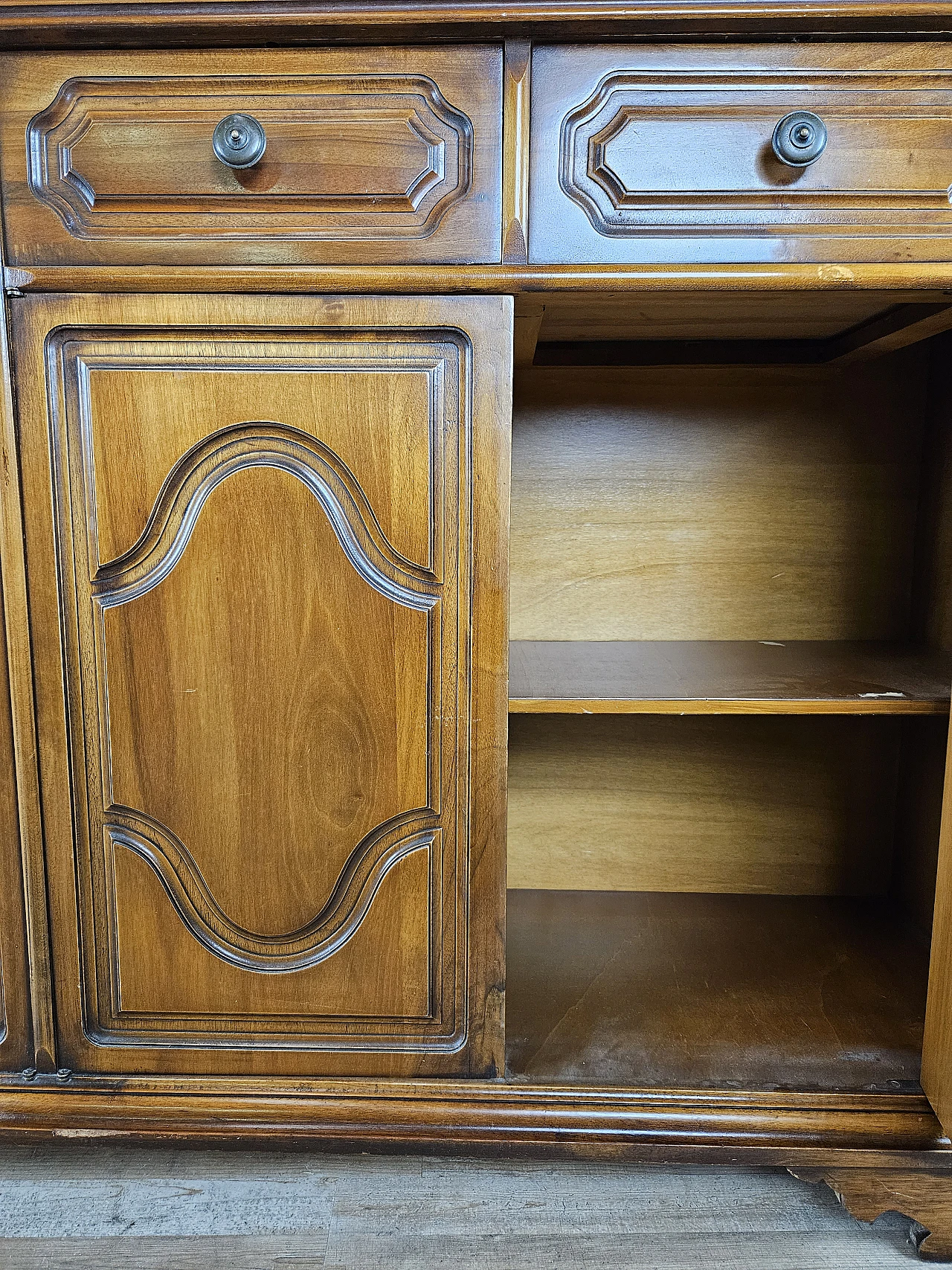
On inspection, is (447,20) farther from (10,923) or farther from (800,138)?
(10,923)

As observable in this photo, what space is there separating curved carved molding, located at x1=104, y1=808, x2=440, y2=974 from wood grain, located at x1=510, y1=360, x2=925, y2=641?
463 mm

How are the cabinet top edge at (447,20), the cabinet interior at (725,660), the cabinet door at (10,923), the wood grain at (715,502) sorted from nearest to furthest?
1. the cabinet top edge at (447,20)
2. the cabinet door at (10,923)
3. the cabinet interior at (725,660)
4. the wood grain at (715,502)

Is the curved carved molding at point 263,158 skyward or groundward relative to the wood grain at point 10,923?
skyward

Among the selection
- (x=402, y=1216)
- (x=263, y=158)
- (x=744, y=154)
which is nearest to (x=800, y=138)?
(x=744, y=154)

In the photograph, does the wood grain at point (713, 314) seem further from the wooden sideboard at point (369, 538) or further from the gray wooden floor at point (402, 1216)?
the gray wooden floor at point (402, 1216)

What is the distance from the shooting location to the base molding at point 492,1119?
80 centimetres

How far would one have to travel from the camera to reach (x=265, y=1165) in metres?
0.95

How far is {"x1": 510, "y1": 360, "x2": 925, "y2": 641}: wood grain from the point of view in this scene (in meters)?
1.15

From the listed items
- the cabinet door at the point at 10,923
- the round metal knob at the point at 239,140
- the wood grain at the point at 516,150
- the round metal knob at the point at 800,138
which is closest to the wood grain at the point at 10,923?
the cabinet door at the point at 10,923

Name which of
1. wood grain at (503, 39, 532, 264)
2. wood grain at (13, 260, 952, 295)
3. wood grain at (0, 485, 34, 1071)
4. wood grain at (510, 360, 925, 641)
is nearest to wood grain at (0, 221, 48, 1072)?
wood grain at (0, 485, 34, 1071)

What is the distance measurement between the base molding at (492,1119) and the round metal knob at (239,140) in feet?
2.81

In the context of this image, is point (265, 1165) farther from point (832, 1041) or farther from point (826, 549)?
point (826, 549)

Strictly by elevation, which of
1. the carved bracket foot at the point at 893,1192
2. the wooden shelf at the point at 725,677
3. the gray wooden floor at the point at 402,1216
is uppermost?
the wooden shelf at the point at 725,677

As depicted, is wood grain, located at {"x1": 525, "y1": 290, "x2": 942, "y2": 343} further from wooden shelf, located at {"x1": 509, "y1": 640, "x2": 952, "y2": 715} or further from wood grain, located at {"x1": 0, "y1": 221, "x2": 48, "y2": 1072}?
wood grain, located at {"x1": 0, "y1": 221, "x2": 48, "y2": 1072}
